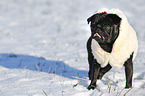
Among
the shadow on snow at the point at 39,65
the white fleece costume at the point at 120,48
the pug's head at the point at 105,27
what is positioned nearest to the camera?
the pug's head at the point at 105,27

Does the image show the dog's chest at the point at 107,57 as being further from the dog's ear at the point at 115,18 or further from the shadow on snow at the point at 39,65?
the shadow on snow at the point at 39,65

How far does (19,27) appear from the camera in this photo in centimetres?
905

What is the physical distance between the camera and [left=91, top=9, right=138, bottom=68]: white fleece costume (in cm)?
302

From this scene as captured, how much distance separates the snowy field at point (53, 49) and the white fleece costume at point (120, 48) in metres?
0.38

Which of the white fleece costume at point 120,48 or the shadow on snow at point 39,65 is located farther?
the shadow on snow at point 39,65

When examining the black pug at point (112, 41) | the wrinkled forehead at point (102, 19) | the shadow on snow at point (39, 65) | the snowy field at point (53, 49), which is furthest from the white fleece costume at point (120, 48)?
the shadow on snow at point (39, 65)

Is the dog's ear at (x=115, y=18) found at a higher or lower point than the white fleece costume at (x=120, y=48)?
higher

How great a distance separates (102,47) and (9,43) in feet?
15.0

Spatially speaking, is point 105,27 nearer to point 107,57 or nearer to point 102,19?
point 102,19

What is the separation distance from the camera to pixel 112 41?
3.05 meters

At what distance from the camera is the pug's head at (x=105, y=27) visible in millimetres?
2888

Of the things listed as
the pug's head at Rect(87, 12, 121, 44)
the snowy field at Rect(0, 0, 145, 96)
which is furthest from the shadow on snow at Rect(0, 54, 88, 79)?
the pug's head at Rect(87, 12, 121, 44)

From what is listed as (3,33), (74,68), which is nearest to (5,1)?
(3,33)

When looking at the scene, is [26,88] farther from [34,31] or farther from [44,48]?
[34,31]
